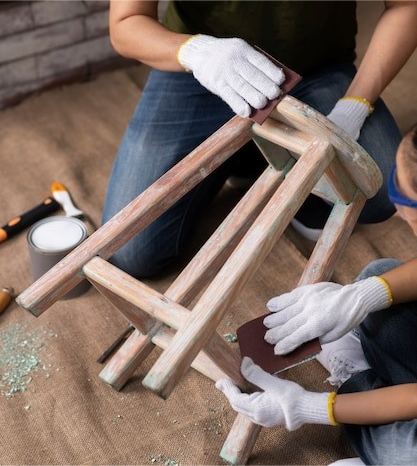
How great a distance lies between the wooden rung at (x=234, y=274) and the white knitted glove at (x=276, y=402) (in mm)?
241

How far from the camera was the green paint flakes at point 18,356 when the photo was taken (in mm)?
1572

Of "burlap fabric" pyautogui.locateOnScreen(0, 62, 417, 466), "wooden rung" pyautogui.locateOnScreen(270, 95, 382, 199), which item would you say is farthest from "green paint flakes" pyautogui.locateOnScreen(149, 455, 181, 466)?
"wooden rung" pyautogui.locateOnScreen(270, 95, 382, 199)

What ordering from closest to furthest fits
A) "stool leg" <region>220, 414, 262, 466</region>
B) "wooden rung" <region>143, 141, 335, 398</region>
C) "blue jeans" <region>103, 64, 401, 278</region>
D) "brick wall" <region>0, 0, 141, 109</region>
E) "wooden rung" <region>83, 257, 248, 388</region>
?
"wooden rung" <region>143, 141, 335, 398</region> → "wooden rung" <region>83, 257, 248, 388</region> → "stool leg" <region>220, 414, 262, 466</region> → "blue jeans" <region>103, 64, 401, 278</region> → "brick wall" <region>0, 0, 141, 109</region>

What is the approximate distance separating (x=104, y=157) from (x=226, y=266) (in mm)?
1093

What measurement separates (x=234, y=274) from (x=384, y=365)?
0.45 meters

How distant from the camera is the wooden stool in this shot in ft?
3.75

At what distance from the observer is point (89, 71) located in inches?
95.2

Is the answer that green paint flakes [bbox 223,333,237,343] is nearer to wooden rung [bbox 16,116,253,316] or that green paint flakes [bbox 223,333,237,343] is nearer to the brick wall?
wooden rung [bbox 16,116,253,316]

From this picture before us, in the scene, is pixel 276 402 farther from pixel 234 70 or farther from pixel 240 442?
pixel 234 70

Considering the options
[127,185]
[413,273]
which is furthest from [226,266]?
[127,185]

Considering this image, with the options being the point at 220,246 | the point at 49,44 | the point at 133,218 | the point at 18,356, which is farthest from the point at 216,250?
the point at 49,44

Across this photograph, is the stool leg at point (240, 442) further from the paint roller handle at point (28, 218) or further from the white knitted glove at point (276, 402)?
the paint roller handle at point (28, 218)

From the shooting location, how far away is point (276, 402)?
4.33 feet

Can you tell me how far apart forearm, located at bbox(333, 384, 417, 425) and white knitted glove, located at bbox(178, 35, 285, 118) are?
54 cm
